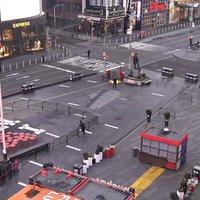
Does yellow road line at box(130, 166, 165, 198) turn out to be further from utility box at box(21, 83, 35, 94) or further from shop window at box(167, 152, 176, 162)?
utility box at box(21, 83, 35, 94)

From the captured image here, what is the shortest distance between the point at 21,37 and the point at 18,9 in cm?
573

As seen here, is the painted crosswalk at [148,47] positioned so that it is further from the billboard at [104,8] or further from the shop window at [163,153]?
the shop window at [163,153]

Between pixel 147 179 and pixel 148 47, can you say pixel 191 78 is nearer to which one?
pixel 148 47

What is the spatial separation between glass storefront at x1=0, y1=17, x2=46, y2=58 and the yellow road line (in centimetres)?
5293

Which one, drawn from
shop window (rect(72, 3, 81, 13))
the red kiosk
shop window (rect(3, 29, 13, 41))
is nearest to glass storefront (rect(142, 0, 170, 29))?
shop window (rect(72, 3, 81, 13))

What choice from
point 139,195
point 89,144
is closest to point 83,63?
point 89,144

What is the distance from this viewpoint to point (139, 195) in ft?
131

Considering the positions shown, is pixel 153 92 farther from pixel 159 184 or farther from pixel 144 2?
pixel 144 2

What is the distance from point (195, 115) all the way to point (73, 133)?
17396mm

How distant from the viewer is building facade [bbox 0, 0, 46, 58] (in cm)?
8969

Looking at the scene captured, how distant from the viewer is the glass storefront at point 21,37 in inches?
3538

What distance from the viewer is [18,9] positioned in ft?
301

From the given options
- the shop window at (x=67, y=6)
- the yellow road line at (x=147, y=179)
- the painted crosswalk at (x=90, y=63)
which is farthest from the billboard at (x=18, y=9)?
the yellow road line at (x=147, y=179)

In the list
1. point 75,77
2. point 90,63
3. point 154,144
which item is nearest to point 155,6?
point 90,63
